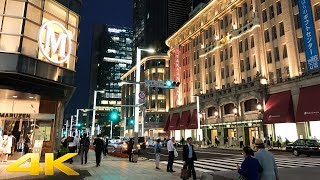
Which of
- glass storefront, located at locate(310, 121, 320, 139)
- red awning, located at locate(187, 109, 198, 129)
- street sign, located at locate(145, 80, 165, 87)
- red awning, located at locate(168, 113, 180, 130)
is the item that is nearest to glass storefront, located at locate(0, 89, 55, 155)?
street sign, located at locate(145, 80, 165, 87)

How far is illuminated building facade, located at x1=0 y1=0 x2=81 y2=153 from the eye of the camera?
16844 mm

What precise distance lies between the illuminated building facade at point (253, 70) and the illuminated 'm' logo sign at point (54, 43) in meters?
26.6

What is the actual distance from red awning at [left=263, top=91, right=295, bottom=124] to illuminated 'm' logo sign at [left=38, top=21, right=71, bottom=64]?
2756cm

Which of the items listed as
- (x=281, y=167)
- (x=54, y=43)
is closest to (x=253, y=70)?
(x=281, y=167)

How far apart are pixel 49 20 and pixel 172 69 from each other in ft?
187

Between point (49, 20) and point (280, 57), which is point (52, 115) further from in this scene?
point (280, 57)

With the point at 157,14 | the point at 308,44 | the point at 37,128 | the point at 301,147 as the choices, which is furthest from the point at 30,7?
the point at 157,14

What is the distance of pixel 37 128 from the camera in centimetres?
2289

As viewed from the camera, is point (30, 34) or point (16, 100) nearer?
point (30, 34)

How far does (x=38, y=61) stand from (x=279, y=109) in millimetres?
30353

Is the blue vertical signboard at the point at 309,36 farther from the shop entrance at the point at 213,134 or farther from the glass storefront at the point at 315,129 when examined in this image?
the shop entrance at the point at 213,134

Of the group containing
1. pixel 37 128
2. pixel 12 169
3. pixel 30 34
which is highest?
pixel 30 34

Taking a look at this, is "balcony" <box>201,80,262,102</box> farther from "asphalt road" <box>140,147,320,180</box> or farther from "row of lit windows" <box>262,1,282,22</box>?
"asphalt road" <box>140,147,320,180</box>

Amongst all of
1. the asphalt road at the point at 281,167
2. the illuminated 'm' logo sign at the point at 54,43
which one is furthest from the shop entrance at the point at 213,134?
the illuminated 'm' logo sign at the point at 54,43
